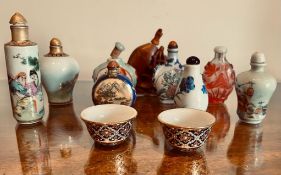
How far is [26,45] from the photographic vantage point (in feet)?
1.99

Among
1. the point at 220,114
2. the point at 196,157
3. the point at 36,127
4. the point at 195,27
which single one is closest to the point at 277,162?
the point at 196,157

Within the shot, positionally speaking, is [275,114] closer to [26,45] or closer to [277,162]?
[277,162]

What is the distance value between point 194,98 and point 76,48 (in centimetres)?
56

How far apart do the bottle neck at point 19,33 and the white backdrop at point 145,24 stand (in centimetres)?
44

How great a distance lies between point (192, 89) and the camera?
0.65 m

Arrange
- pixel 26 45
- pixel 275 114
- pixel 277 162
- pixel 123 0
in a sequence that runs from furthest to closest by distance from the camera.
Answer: pixel 123 0 < pixel 275 114 < pixel 26 45 < pixel 277 162

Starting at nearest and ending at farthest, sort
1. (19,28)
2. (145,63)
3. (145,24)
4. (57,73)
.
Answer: (19,28), (57,73), (145,63), (145,24)

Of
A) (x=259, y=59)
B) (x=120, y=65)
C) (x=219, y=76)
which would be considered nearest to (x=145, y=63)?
(x=120, y=65)

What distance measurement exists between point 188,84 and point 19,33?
370 millimetres

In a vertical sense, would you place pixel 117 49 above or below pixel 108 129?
above

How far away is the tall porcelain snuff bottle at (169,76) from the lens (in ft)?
2.54

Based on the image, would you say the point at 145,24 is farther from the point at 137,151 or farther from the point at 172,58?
the point at 137,151

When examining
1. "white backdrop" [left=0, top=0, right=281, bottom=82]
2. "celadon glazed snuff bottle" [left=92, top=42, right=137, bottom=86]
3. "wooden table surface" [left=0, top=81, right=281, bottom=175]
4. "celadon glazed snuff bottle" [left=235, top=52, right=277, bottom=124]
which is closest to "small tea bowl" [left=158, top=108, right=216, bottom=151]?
"wooden table surface" [left=0, top=81, right=281, bottom=175]

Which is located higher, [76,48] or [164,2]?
[164,2]
